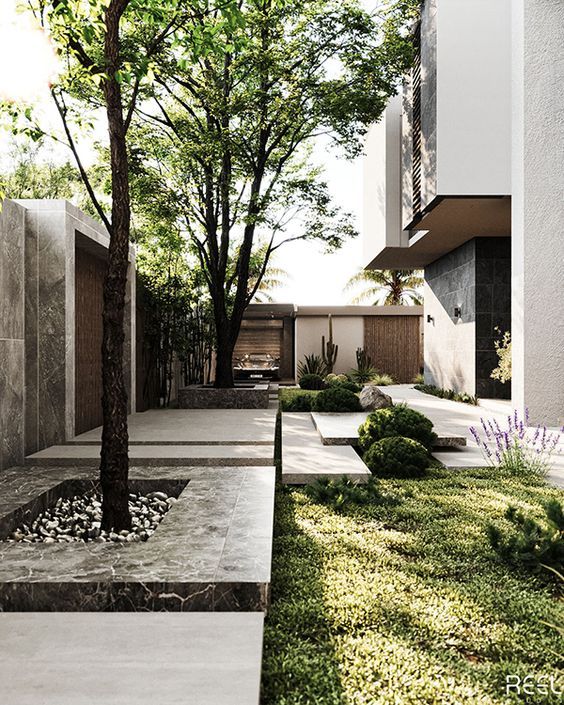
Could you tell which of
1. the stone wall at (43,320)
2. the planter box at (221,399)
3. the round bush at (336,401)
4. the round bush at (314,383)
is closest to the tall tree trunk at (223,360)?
the planter box at (221,399)

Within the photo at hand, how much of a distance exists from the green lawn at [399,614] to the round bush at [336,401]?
5.13 metres

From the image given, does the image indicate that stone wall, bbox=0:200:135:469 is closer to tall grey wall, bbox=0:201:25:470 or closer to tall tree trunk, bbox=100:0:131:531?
tall grey wall, bbox=0:201:25:470

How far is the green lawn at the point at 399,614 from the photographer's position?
86.7 inches

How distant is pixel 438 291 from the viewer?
14.7 m

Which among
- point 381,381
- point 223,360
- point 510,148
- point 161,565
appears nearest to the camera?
point 161,565

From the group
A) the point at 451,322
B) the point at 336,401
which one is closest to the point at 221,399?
the point at 336,401

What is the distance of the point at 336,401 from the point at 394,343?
10975mm

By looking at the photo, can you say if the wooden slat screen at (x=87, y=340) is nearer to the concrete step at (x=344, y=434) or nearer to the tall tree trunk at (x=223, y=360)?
the concrete step at (x=344, y=434)

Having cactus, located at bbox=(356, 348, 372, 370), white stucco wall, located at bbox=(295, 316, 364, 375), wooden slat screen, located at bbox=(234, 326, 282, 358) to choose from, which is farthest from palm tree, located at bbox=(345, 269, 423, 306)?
wooden slat screen, located at bbox=(234, 326, 282, 358)

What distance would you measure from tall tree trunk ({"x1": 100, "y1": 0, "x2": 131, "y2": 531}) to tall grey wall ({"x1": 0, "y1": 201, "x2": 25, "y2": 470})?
217 centimetres

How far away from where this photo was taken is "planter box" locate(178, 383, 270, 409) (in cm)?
1084

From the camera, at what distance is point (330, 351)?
19641 mm

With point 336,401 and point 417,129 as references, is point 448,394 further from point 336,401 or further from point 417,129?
point 417,129

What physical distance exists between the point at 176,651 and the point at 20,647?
1.89ft
